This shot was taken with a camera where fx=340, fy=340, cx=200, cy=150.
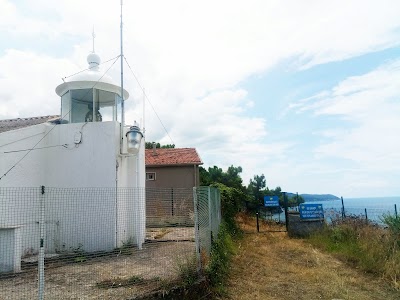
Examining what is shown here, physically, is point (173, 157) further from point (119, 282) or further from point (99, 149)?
point (119, 282)

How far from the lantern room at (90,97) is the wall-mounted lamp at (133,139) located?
1047 millimetres

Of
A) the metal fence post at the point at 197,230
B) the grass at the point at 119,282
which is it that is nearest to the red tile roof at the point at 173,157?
the metal fence post at the point at 197,230

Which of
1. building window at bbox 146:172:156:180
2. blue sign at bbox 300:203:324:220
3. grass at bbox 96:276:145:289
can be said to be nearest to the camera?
grass at bbox 96:276:145:289

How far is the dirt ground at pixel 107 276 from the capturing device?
5.81m

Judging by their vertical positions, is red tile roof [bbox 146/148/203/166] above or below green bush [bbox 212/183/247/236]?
above

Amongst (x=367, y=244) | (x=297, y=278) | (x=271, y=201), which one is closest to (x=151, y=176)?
(x=271, y=201)

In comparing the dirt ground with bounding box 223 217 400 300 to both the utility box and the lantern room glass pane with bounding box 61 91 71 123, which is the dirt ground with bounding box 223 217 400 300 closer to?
the utility box

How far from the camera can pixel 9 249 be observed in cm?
756

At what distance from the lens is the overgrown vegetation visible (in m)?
7.76

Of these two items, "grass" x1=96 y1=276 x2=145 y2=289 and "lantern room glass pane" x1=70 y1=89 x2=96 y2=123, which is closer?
"grass" x1=96 y1=276 x2=145 y2=289

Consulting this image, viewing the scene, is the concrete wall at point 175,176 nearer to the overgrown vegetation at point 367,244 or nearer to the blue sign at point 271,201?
the blue sign at point 271,201

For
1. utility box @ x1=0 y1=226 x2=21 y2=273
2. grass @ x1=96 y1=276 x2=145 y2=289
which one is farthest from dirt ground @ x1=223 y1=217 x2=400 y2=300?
utility box @ x1=0 y1=226 x2=21 y2=273

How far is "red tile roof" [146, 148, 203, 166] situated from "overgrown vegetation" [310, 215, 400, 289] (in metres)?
9.67

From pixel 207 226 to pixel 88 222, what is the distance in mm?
3457
